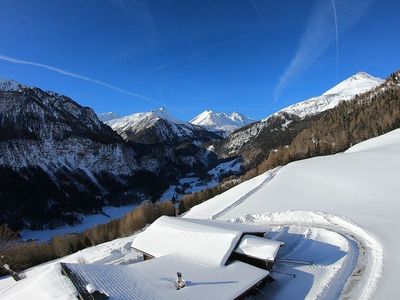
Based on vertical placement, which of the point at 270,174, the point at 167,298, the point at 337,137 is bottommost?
the point at 167,298

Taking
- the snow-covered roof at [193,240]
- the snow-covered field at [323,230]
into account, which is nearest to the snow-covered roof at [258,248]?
the snow-covered roof at [193,240]

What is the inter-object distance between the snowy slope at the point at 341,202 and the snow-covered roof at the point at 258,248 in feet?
6.97

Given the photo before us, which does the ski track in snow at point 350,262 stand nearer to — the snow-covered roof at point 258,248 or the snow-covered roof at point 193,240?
the snow-covered roof at point 258,248

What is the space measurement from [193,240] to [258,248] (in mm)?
4403

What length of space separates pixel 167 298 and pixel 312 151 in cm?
12436

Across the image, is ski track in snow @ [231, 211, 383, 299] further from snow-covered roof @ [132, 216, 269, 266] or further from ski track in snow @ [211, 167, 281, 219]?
ski track in snow @ [211, 167, 281, 219]

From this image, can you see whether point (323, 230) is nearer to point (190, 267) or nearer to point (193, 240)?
point (193, 240)

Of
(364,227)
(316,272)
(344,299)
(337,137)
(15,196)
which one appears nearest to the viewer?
(344,299)

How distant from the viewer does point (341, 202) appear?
4862 cm

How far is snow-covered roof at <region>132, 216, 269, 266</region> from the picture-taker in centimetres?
2528

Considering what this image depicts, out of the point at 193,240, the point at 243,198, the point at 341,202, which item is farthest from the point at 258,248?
the point at 243,198

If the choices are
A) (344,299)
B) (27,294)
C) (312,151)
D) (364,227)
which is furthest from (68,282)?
(312,151)

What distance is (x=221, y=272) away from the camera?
909 inches

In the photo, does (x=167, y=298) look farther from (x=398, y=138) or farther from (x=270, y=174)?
(x=398, y=138)
